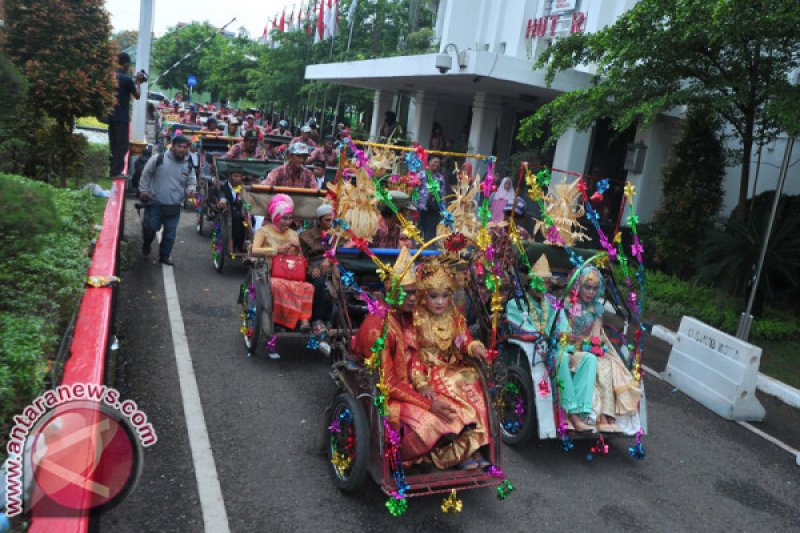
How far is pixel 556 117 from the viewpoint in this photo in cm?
1134

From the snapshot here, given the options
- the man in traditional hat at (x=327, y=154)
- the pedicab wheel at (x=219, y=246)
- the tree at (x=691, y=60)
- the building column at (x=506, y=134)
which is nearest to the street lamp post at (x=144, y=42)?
the man in traditional hat at (x=327, y=154)

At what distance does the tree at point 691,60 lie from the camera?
8469mm

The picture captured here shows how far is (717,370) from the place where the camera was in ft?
24.1

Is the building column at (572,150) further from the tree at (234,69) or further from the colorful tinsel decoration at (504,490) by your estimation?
the tree at (234,69)

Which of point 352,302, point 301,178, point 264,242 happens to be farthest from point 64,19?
point 352,302

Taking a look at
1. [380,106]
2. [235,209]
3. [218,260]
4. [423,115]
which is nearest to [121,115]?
[235,209]

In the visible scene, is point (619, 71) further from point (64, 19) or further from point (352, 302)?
point (64, 19)

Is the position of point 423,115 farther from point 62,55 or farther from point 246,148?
point 62,55

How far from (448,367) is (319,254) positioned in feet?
7.93

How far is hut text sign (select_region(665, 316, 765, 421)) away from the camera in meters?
7.03

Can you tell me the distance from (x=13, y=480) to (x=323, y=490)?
6.98 feet

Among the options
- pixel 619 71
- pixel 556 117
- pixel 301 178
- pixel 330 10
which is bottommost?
pixel 301 178

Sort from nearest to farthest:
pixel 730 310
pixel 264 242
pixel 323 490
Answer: pixel 323 490 → pixel 264 242 → pixel 730 310

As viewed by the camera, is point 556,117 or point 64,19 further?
point 556,117
